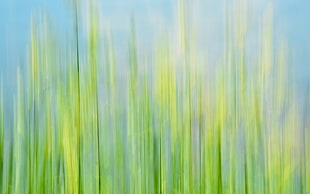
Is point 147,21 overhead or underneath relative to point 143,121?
overhead

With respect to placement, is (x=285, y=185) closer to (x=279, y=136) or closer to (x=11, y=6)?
(x=279, y=136)

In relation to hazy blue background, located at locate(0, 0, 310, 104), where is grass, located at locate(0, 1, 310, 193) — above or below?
below

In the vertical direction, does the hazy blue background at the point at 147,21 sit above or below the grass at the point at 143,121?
above
